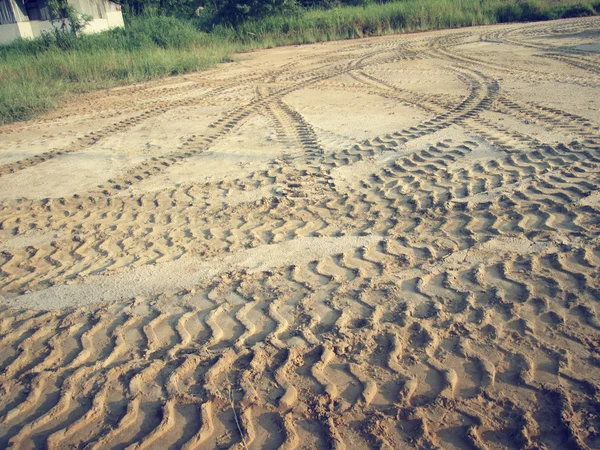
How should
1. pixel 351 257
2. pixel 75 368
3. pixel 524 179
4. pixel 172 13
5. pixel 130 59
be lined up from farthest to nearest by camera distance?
pixel 172 13, pixel 130 59, pixel 524 179, pixel 351 257, pixel 75 368

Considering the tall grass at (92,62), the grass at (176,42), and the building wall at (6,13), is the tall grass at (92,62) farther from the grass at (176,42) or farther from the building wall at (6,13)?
the building wall at (6,13)

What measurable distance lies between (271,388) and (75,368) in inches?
52.7

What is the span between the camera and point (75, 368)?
3213mm

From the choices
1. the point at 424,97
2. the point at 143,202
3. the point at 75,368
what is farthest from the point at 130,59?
the point at 75,368

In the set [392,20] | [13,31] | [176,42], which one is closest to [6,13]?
[13,31]

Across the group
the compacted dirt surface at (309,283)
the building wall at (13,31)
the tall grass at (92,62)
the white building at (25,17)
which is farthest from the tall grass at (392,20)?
the compacted dirt surface at (309,283)

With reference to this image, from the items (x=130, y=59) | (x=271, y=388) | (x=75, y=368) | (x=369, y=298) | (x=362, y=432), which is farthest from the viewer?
(x=130, y=59)

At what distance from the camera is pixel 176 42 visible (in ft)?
59.4

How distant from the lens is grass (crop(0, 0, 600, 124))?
12.7 meters

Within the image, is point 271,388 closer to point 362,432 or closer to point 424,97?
point 362,432

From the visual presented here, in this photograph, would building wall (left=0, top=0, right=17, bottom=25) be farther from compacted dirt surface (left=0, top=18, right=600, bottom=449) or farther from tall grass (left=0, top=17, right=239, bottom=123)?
compacted dirt surface (left=0, top=18, right=600, bottom=449)

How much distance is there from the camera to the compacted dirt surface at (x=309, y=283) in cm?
272

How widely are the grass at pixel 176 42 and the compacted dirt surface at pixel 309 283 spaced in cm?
484

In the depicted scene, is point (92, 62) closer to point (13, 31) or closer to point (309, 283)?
point (309, 283)
